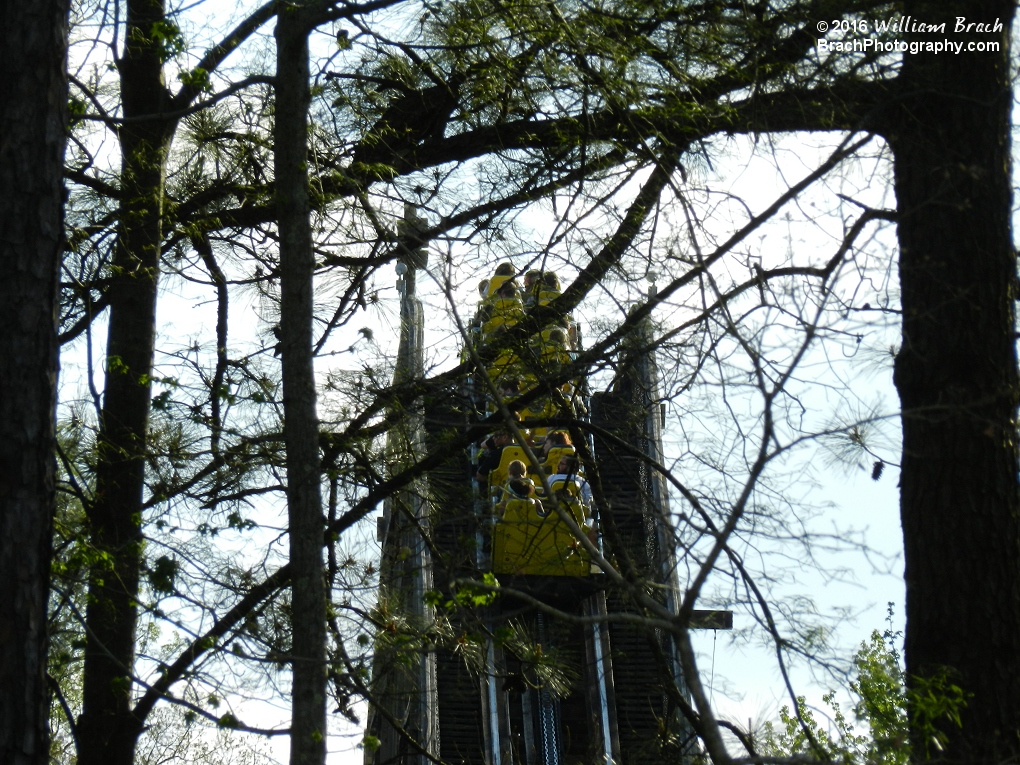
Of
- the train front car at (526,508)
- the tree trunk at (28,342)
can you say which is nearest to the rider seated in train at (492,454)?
the train front car at (526,508)

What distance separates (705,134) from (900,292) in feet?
3.08

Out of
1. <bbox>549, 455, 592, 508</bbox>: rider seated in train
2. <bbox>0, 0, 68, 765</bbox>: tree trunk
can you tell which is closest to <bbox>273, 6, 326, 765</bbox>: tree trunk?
<bbox>0, 0, 68, 765</bbox>: tree trunk

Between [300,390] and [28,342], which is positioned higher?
[300,390]

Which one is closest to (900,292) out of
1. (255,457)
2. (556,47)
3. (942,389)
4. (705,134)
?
(942,389)

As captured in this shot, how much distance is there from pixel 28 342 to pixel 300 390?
1084 millimetres

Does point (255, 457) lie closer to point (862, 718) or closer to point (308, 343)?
point (308, 343)

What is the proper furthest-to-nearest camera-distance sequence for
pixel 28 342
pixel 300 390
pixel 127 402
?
1. pixel 127 402
2. pixel 300 390
3. pixel 28 342

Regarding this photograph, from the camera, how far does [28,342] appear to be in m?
3.18

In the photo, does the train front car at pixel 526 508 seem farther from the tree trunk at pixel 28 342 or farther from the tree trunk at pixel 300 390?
the tree trunk at pixel 28 342

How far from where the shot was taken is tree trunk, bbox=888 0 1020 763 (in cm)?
401

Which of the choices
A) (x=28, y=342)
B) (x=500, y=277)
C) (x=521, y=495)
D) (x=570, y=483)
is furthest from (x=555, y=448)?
(x=28, y=342)

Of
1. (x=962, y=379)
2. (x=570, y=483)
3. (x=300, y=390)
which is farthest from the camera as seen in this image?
(x=570, y=483)

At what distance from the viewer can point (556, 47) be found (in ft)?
14.4

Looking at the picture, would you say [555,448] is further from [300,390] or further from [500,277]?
[300,390]
